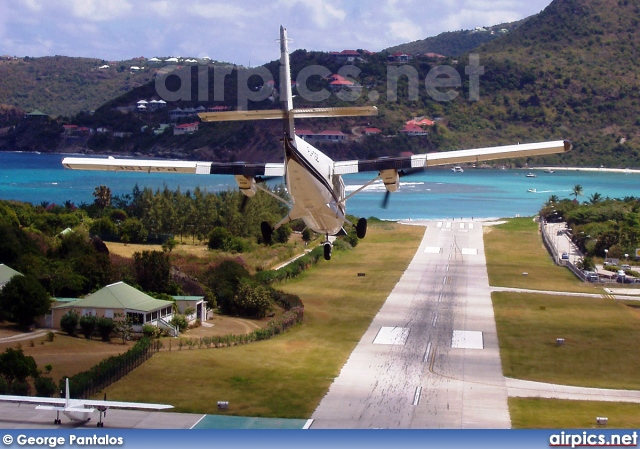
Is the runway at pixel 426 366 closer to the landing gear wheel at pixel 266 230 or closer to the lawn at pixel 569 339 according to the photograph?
the lawn at pixel 569 339

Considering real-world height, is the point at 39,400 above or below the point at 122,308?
below

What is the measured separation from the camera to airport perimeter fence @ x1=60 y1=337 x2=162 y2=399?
4270 cm

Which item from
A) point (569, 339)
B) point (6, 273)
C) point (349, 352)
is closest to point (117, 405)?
point (349, 352)

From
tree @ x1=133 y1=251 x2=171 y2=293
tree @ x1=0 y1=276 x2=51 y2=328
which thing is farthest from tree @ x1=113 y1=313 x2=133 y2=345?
tree @ x1=133 y1=251 x2=171 y2=293

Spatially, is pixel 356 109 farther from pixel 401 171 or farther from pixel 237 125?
pixel 237 125

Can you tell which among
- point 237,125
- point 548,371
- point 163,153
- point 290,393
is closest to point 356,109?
point 290,393

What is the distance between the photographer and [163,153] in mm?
199750

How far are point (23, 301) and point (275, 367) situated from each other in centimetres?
1894

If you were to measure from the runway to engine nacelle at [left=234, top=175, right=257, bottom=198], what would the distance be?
11612 mm

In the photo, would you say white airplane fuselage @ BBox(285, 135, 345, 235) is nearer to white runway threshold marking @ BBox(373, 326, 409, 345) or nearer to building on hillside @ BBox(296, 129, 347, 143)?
white runway threshold marking @ BBox(373, 326, 409, 345)

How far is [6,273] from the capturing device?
6278 centimetres

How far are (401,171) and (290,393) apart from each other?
1316 centimetres

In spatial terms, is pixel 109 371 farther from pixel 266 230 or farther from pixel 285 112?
pixel 285 112

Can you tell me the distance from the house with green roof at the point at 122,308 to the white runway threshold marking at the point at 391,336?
14246mm
